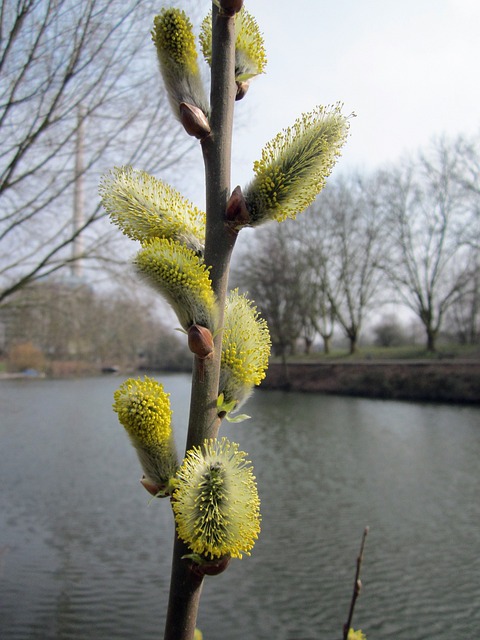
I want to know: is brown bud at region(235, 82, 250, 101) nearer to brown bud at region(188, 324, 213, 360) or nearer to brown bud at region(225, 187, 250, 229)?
brown bud at region(225, 187, 250, 229)

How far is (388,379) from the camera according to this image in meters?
25.9

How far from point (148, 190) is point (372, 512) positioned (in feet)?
31.4

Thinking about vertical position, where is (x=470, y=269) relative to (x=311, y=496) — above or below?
above

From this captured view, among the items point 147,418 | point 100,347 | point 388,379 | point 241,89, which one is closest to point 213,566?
point 147,418

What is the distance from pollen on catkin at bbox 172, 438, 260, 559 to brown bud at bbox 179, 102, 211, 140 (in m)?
0.60

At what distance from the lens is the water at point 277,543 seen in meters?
6.21

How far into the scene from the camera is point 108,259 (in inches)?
294

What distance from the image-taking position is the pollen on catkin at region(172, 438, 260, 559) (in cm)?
97

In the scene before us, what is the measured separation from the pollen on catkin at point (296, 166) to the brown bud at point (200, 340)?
24 centimetres

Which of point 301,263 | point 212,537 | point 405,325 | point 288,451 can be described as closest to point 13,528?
point 288,451

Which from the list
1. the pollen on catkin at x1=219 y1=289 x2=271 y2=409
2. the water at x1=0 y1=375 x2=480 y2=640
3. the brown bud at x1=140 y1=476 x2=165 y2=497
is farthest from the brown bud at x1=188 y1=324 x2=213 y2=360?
the water at x1=0 y1=375 x2=480 y2=640

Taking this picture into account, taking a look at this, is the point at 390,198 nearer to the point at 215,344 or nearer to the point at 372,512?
the point at 372,512

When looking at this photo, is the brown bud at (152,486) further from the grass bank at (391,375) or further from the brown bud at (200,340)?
the grass bank at (391,375)

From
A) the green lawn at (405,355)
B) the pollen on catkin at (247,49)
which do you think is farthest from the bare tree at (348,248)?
the pollen on catkin at (247,49)
